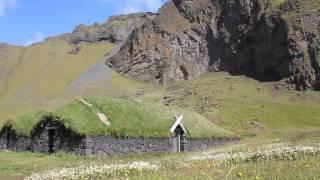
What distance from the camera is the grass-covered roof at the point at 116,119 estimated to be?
4928 cm

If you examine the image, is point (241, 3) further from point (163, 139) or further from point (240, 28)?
point (163, 139)

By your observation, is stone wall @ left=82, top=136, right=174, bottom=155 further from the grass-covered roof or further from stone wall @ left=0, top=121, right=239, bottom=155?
the grass-covered roof

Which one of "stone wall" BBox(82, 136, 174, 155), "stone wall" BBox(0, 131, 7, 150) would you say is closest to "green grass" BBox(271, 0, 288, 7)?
"stone wall" BBox(0, 131, 7, 150)

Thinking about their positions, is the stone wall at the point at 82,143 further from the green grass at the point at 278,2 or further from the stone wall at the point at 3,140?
the green grass at the point at 278,2

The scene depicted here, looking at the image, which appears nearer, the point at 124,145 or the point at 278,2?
the point at 124,145

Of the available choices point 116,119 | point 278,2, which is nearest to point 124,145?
point 116,119

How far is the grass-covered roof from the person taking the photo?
49.3m

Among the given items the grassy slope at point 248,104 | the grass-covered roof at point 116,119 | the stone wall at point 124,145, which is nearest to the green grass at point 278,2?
the grassy slope at point 248,104

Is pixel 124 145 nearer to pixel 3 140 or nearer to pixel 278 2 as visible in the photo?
pixel 3 140

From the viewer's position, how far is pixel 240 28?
191750mm

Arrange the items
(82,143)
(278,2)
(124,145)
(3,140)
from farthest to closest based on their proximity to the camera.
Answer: (278,2)
(3,140)
(124,145)
(82,143)

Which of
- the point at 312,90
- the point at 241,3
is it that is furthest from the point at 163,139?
the point at 241,3

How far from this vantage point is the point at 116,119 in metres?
Result: 51.7

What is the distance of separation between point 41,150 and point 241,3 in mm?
152198
